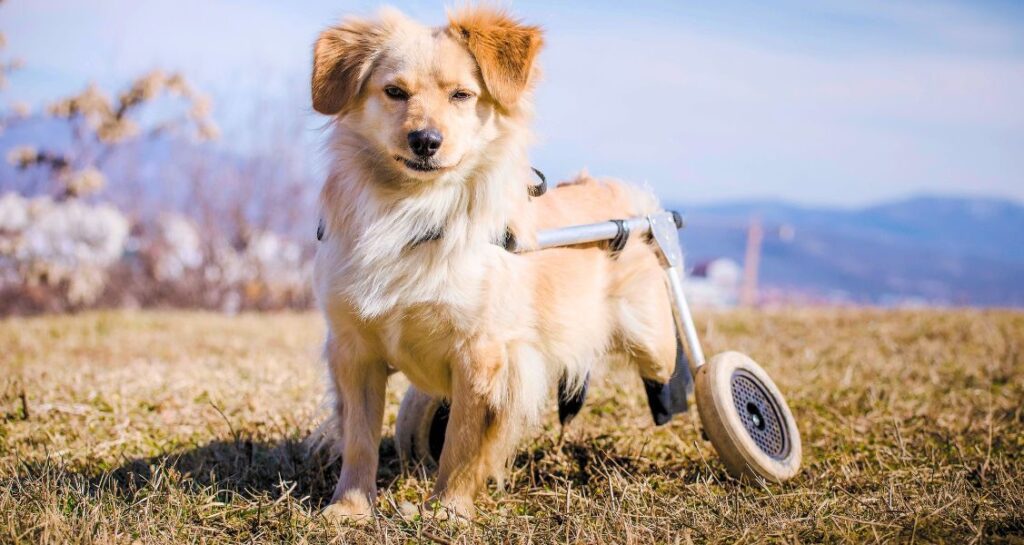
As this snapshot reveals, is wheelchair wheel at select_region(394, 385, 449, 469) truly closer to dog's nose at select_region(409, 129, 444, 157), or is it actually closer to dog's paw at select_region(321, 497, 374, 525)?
dog's paw at select_region(321, 497, 374, 525)

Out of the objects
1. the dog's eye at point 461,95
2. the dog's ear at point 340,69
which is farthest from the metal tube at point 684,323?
the dog's ear at point 340,69

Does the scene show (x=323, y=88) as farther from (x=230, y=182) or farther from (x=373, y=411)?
(x=230, y=182)

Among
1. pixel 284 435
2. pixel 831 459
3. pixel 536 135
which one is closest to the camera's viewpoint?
pixel 536 135

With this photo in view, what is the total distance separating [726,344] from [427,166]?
165 inches

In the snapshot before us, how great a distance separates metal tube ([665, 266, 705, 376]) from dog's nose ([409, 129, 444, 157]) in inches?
55.8

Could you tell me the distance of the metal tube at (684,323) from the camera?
3.67 metres

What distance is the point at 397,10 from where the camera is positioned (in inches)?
129

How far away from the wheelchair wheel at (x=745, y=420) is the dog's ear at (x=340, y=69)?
170cm

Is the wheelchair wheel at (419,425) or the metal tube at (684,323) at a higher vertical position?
the metal tube at (684,323)

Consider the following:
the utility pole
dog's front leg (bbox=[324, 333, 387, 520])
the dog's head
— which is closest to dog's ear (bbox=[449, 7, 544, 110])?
the dog's head

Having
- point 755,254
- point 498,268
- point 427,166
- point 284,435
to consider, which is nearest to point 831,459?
point 498,268

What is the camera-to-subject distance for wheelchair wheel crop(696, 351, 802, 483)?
321 centimetres

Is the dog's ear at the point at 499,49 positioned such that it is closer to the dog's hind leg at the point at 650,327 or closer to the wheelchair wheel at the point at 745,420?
the dog's hind leg at the point at 650,327

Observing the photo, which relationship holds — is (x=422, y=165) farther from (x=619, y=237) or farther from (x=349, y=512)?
(x=349, y=512)
